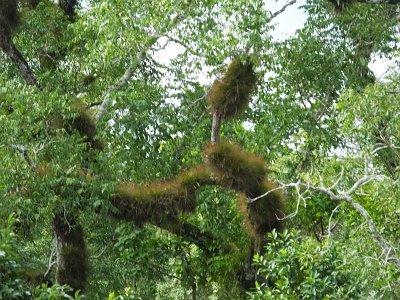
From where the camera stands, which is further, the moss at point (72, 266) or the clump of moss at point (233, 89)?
the moss at point (72, 266)

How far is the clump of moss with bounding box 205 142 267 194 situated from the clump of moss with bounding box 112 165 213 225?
0.33 metres

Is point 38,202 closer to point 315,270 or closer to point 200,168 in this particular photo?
point 200,168

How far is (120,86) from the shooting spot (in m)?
11.8

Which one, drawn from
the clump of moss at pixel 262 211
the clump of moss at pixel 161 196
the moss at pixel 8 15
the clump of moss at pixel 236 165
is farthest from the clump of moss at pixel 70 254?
the moss at pixel 8 15

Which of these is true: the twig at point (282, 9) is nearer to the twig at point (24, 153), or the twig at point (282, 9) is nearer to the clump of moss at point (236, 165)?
the clump of moss at point (236, 165)

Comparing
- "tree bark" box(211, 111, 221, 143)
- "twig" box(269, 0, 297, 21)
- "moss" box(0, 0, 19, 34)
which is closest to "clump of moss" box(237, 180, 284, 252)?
"tree bark" box(211, 111, 221, 143)

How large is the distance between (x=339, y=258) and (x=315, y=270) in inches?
14.2

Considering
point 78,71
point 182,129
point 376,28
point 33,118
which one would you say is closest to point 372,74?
point 376,28

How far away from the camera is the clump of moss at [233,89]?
10477 mm

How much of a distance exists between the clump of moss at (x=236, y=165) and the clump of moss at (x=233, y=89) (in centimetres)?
61

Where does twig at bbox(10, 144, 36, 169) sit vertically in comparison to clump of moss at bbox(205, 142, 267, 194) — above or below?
below

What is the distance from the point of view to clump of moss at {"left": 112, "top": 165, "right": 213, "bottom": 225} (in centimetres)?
1033

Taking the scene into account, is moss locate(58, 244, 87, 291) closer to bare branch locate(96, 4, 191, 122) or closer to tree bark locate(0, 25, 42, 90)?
bare branch locate(96, 4, 191, 122)

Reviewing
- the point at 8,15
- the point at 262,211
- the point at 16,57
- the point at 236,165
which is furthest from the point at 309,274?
the point at 8,15
